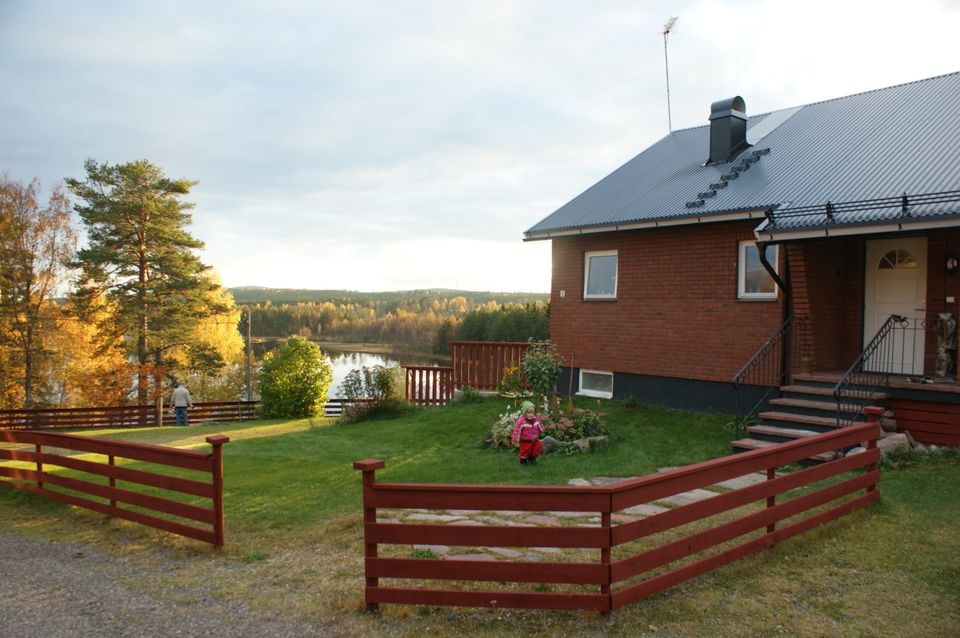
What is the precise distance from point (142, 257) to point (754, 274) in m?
26.4

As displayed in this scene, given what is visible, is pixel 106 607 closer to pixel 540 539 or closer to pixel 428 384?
pixel 540 539

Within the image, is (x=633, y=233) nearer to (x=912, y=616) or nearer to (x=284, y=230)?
(x=912, y=616)

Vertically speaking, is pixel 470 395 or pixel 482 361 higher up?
pixel 482 361

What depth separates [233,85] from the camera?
13758 millimetres

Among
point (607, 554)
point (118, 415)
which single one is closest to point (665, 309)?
point (607, 554)

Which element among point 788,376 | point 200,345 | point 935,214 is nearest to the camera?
point 935,214

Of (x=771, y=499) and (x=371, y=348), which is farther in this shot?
(x=371, y=348)

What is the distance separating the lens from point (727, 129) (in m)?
12.9

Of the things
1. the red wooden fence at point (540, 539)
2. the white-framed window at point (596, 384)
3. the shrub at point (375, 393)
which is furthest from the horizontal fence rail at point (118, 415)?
the red wooden fence at point (540, 539)

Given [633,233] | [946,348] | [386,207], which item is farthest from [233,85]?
[386,207]

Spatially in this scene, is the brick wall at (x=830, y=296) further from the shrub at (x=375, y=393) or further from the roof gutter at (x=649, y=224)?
the shrub at (x=375, y=393)

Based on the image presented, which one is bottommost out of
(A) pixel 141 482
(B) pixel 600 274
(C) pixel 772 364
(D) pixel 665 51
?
(A) pixel 141 482

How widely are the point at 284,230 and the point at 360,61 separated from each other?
2058 cm

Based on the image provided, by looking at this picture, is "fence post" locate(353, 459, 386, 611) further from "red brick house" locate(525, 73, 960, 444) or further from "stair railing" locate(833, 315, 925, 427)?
"red brick house" locate(525, 73, 960, 444)
